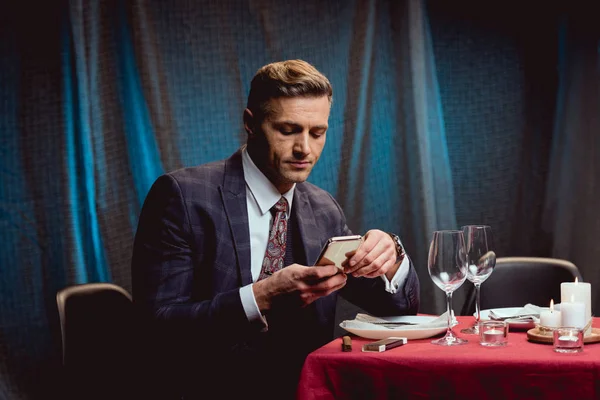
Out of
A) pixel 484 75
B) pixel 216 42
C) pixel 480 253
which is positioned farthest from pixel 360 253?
pixel 484 75

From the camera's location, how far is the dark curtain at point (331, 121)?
10.1 feet

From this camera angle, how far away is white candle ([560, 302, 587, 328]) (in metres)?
1.71

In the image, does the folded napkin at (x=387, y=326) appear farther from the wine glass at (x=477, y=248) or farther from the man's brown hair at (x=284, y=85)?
the man's brown hair at (x=284, y=85)

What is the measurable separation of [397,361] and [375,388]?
3.3 inches

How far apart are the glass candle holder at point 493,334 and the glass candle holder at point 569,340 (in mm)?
137

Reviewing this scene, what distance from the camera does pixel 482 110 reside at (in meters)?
3.58

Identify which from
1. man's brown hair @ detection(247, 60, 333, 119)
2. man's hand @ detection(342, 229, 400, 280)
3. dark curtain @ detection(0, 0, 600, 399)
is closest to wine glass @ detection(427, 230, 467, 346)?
man's hand @ detection(342, 229, 400, 280)

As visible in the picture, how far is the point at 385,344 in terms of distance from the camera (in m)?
1.71

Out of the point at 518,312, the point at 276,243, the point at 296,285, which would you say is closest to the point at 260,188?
the point at 276,243

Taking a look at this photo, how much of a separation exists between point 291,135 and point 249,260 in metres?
0.41

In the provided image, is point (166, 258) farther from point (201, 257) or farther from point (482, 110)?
point (482, 110)

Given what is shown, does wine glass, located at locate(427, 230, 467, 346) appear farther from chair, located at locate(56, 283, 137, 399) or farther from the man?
chair, located at locate(56, 283, 137, 399)

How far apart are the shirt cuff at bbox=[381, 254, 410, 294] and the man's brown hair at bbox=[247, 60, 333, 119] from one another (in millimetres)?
589

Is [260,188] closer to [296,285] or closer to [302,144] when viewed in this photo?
[302,144]
